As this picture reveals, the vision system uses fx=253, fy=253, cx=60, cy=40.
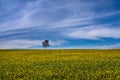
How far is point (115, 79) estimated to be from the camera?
750 inches

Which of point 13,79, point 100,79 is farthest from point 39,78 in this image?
point 100,79

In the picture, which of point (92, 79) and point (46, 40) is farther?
point (46, 40)

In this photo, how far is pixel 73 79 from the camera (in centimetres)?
1925

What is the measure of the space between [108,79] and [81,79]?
6.69ft

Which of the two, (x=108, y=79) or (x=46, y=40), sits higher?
(x=46, y=40)

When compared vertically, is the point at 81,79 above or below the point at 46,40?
below

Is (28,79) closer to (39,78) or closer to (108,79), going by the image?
(39,78)

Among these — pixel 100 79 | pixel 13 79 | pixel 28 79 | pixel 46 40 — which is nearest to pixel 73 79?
pixel 100 79

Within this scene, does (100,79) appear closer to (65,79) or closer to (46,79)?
(65,79)

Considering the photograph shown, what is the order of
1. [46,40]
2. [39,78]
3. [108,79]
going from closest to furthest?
1. [108,79]
2. [39,78]
3. [46,40]

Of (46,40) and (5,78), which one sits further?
(46,40)

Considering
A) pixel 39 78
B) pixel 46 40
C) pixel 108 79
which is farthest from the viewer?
pixel 46 40

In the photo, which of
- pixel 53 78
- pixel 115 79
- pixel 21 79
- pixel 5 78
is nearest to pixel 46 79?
pixel 53 78

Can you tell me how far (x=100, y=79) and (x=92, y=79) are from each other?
0.67 meters
